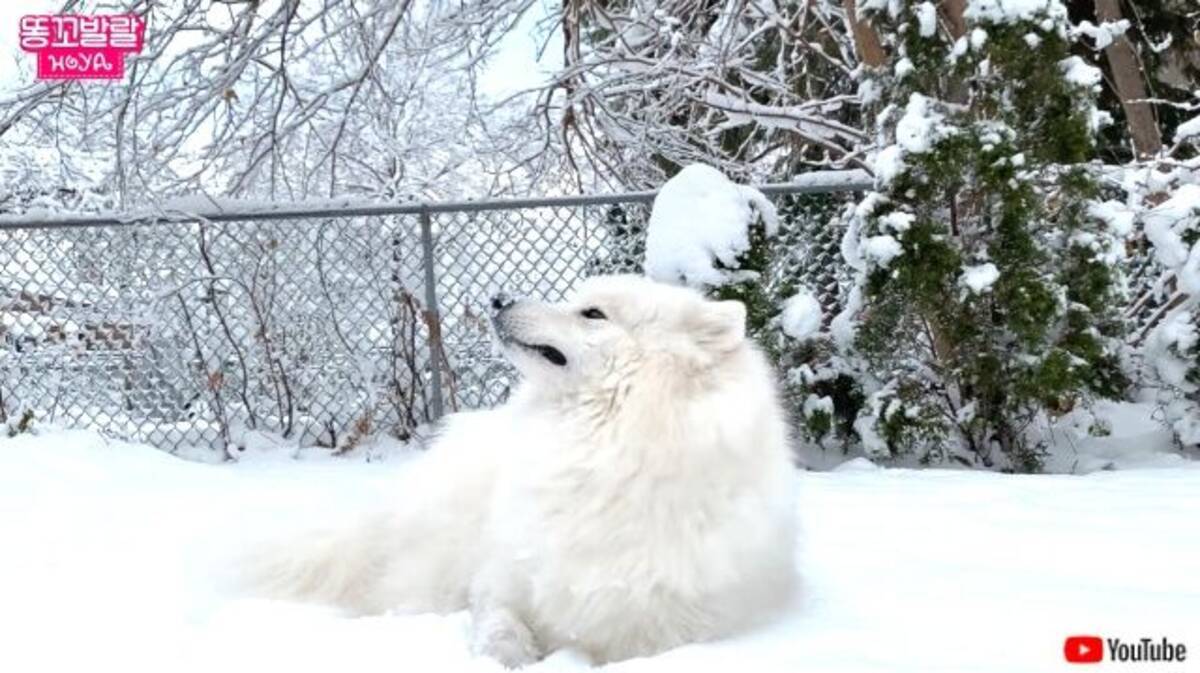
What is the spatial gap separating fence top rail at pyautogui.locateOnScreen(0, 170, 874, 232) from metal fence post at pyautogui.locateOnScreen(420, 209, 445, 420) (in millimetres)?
122

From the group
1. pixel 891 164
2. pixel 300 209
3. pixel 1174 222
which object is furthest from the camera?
pixel 300 209

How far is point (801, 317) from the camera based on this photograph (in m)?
5.02

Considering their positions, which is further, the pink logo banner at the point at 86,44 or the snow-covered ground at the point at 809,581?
the pink logo banner at the point at 86,44

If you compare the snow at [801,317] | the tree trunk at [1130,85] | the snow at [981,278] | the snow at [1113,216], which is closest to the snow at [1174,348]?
the snow at [1113,216]

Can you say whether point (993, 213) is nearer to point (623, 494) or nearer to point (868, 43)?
point (868, 43)

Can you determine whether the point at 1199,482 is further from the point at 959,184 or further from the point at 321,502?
the point at 321,502

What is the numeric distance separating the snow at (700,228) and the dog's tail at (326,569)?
7.83 feet

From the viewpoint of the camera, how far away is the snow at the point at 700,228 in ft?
16.0

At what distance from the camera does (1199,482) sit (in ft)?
13.4

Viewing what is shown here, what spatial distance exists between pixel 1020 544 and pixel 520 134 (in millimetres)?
6063

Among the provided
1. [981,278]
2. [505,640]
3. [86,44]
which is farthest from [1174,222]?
[86,44]

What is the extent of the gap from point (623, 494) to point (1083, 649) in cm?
94

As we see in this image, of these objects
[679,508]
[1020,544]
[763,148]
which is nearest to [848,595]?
[679,508]

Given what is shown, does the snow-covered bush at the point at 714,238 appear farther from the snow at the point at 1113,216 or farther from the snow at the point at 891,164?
the snow at the point at 1113,216
